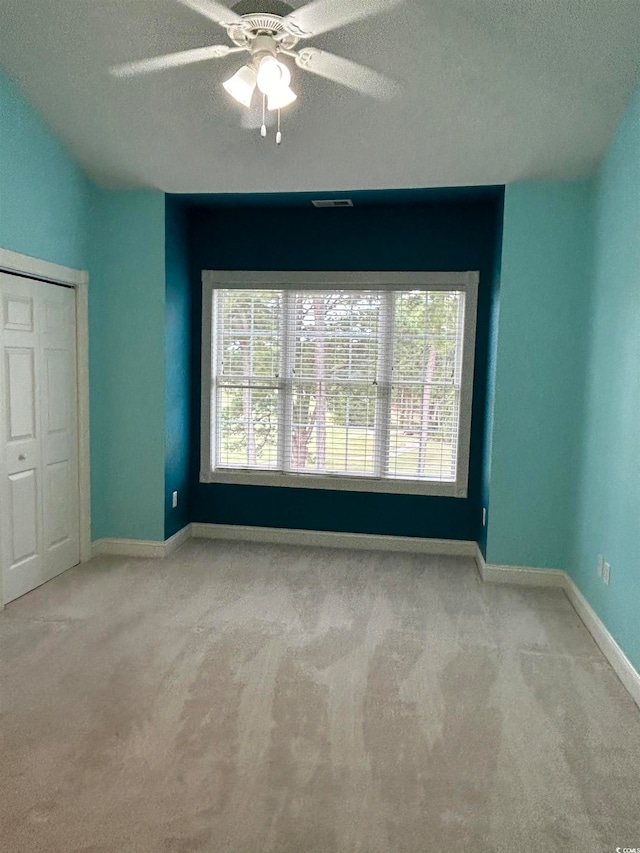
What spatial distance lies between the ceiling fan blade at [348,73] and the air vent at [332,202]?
1050mm

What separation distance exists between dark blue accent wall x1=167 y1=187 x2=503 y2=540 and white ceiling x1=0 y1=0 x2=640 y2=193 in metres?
0.44

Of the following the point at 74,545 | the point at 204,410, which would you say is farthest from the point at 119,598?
the point at 204,410

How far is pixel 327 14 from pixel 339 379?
8.02ft

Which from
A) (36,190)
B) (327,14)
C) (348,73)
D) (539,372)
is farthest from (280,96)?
(539,372)

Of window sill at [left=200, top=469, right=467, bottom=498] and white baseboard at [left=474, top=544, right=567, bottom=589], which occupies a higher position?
window sill at [left=200, top=469, right=467, bottom=498]

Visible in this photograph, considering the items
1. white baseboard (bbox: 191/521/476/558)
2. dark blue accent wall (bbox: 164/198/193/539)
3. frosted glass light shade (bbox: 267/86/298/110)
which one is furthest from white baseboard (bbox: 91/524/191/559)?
frosted glass light shade (bbox: 267/86/298/110)

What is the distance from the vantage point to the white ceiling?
106 inches

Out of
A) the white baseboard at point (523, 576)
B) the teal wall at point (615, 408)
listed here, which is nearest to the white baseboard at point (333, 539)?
the white baseboard at point (523, 576)

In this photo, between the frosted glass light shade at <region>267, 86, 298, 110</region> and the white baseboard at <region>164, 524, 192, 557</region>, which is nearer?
the frosted glass light shade at <region>267, 86, 298, 110</region>

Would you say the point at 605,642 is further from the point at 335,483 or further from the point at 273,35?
the point at 273,35

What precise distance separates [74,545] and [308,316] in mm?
2334

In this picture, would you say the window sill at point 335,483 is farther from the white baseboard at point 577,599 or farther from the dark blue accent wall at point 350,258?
the white baseboard at point 577,599

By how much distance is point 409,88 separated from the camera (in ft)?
10.1

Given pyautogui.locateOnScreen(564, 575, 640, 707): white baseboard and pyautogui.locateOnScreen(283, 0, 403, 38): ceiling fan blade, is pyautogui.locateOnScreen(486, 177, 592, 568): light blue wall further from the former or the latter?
pyautogui.locateOnScreen(283, 0, 403, 38): ceiling fan blade
